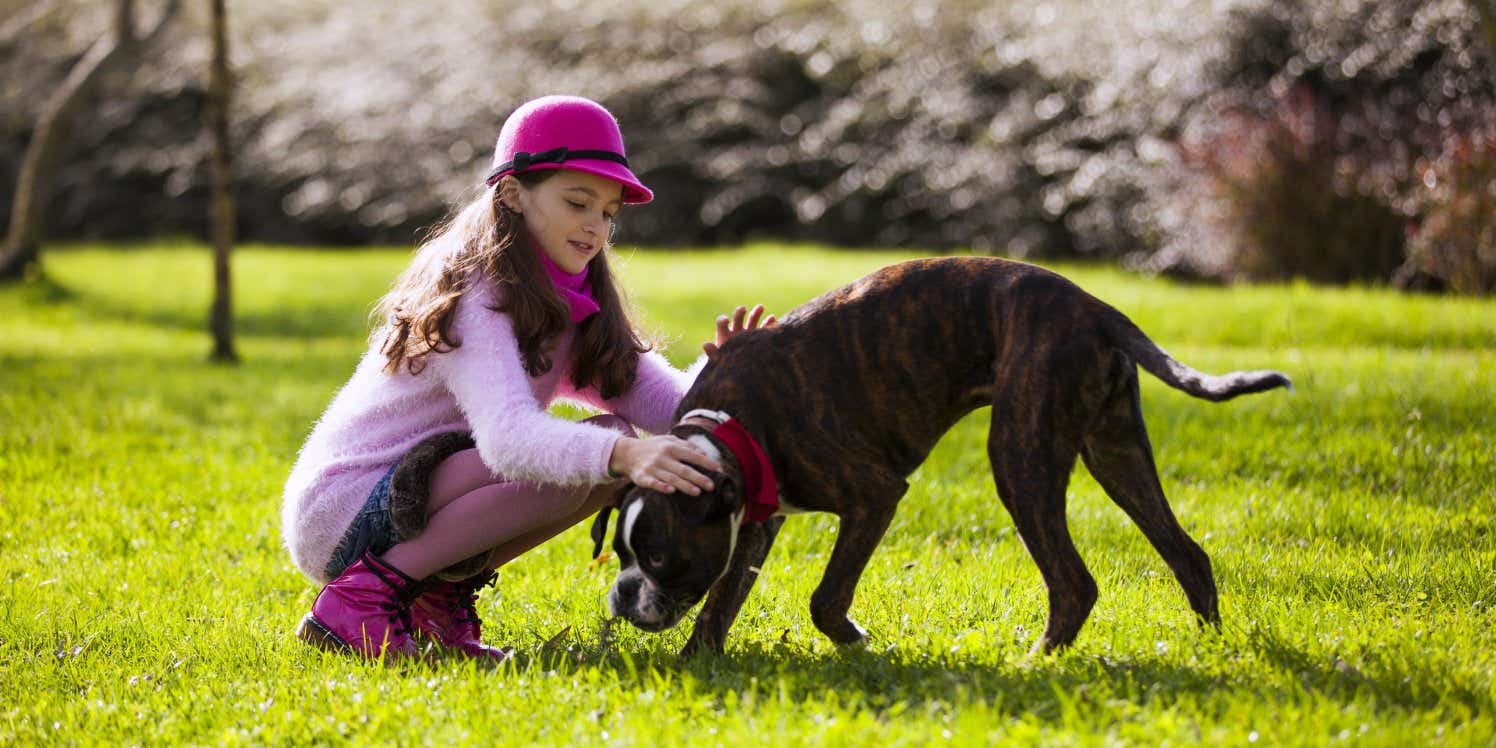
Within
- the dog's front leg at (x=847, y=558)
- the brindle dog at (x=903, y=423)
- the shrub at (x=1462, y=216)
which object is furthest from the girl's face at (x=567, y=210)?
the shrub at (x=1462, y=216)

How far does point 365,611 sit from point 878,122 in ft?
39.8

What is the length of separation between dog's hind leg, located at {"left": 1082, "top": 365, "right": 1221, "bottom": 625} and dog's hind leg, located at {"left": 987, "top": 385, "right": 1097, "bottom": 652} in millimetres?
250

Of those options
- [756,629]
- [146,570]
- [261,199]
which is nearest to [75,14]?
[261,199]

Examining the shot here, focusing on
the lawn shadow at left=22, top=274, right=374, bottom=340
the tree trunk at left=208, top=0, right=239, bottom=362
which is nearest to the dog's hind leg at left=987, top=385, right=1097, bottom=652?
the tree trunk at left=208, top=0, right=239, bottom=362

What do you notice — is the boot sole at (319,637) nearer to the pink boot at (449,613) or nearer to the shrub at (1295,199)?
the pink boot at (449,613)

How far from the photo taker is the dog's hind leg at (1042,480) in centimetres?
348


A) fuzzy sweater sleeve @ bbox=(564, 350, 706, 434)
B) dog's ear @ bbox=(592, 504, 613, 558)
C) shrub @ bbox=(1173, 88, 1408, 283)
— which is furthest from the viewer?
shrub @ bbox=(1173, 88, 1408, 283)

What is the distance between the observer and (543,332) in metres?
4.09

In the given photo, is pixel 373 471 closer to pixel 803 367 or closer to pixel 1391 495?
pixel 803 367

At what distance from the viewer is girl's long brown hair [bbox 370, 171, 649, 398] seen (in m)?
3.99

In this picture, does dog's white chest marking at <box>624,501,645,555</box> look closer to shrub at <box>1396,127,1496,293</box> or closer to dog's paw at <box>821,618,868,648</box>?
dog's paw at <box>821,618,868,648</box>

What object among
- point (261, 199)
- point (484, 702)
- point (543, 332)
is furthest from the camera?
point (261, 199)

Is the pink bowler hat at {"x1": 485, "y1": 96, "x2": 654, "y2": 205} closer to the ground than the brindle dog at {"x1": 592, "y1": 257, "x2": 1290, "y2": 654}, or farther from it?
farther from it

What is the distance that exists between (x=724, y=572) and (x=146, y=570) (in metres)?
2.50
